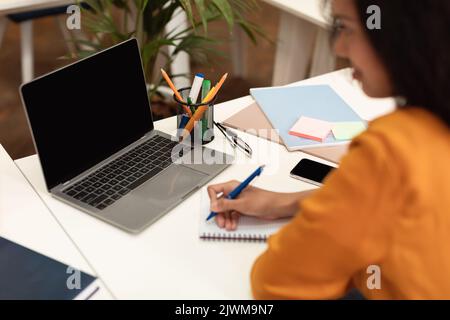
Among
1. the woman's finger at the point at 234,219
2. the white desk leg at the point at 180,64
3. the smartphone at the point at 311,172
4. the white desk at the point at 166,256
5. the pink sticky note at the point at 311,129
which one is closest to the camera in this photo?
the white desk at the point at 166,256

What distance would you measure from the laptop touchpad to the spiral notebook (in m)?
0.08

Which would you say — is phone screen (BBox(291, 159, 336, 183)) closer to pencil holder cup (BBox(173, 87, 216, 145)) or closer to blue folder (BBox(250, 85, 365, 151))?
blue folder (BBox(250, 85, 365, 151))

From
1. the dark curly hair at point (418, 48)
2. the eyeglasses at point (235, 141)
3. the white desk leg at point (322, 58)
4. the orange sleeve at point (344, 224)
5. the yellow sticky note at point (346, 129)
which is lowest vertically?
the white desk leg at point (322, 58)

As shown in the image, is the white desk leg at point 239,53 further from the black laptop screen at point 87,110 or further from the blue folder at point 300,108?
the black laptop screen at point 87,110

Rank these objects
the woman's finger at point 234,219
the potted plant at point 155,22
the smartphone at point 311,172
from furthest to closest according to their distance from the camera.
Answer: the potted plant at point 155,22 → the smartphone at point 311,172 → the woman's finger at point 234,219

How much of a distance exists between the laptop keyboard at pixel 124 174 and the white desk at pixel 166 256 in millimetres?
42

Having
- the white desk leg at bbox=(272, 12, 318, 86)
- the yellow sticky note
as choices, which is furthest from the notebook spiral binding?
the white desk leg at bbox=(272, 12, 318, 86)

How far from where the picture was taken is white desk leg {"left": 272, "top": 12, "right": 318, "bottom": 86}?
242 centimetres

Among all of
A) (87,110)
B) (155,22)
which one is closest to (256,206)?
(87,110)

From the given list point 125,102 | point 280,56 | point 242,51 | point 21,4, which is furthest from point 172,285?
point 242,51

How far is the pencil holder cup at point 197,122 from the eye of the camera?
114 cm

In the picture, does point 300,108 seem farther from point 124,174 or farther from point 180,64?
point 180,64

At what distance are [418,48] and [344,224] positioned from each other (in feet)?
0.74

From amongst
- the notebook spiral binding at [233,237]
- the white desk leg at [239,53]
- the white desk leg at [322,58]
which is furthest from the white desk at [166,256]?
the white desk leg at [239,53]
